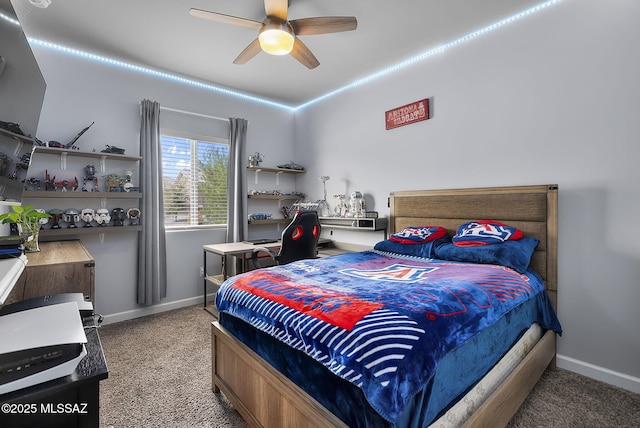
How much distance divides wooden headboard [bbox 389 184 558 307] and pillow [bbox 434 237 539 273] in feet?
0.42

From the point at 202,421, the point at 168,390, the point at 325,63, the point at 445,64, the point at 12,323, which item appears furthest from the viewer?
the point at 325,63

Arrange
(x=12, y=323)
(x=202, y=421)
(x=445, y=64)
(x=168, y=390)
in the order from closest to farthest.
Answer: (x=12, y=323), (x=202, y=421), (x=168, y=390), (x=445, y=64)

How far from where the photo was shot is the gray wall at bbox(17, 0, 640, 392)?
2.08 m

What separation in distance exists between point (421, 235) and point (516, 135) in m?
1.13

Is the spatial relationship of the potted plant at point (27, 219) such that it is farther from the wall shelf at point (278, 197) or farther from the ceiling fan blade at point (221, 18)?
the wall shelf at point (278, 197)

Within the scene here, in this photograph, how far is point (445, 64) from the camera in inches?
117

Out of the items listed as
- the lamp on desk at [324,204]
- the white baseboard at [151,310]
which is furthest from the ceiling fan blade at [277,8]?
the white baseboard at [151,310]

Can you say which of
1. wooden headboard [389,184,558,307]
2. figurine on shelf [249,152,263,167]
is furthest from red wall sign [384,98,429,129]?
figurine on shelf [249,152,263,167]

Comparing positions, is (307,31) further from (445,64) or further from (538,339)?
(538,339)

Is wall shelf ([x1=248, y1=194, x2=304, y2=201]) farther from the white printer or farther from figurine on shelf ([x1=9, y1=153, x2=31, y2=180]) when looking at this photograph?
the white printer

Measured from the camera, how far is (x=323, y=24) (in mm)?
2152

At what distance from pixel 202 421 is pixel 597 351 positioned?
269 centimetres

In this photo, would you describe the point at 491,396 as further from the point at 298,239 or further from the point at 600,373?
the point at 298,239

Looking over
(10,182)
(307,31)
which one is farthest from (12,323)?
(307,31)
